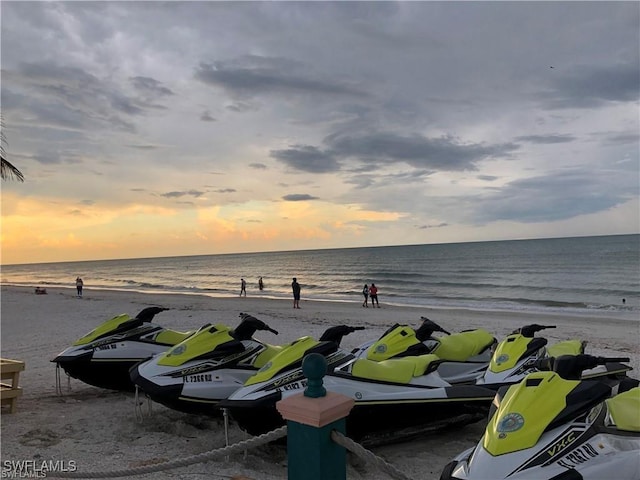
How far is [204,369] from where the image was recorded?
16.6ft

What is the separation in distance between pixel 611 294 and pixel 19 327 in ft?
100

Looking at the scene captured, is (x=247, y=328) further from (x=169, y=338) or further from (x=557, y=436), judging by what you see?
(x=557, y=436)

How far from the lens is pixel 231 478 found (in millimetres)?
3980

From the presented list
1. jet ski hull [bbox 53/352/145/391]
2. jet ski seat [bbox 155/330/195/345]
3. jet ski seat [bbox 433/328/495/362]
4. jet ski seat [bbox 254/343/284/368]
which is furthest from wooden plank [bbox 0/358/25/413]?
jet ski seat [bbox 433/328/495/362]

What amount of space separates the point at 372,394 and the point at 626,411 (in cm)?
200

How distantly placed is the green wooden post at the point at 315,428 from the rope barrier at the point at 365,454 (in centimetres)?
5

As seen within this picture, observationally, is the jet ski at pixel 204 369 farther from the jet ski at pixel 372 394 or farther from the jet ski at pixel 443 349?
the jet ski at pixel 443 349

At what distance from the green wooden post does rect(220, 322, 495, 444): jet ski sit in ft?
6.06

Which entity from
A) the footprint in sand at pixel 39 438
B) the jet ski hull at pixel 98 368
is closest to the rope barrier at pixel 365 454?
the footprint in sand at pixel 39 438

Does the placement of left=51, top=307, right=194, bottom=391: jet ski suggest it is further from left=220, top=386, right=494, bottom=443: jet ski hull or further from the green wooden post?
the green wooden post

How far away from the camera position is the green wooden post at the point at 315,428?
2195mm

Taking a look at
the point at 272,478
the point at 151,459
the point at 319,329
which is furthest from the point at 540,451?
the point at 319,329

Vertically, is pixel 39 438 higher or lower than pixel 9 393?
lower

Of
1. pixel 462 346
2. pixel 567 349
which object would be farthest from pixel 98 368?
pixel 567 349
